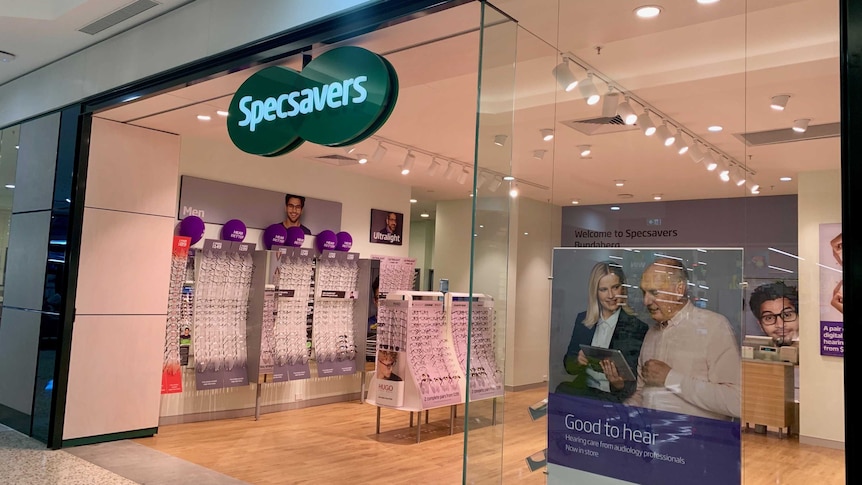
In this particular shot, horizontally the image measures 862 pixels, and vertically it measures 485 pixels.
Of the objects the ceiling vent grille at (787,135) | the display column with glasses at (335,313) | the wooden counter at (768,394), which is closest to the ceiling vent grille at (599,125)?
the ceiling vent grille at (787,135)

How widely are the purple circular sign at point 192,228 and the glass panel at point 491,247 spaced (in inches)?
180

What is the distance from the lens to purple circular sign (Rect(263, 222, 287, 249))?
7.58m

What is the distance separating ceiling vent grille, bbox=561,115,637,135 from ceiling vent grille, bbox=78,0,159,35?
132 inches

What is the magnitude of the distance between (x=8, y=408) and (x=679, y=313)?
242 inches

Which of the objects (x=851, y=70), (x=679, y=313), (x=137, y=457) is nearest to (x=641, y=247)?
(x=679, y=313)

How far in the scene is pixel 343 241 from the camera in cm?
846

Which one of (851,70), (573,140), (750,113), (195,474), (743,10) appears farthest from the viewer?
(195,474)

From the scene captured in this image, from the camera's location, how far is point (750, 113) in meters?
2.28

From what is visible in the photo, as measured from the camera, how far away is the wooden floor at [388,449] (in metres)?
2.12

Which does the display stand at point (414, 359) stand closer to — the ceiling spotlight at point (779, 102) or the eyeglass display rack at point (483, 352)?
the eyeglass display rack at point (483, 352)

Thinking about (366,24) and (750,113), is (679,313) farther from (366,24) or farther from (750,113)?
(366,24)

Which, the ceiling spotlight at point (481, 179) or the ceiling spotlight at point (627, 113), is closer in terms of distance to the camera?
the ceiling spotlight at point (627, 113)

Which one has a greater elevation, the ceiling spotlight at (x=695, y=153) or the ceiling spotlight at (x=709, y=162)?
the ceiling spotlight at (x=695, y=153)

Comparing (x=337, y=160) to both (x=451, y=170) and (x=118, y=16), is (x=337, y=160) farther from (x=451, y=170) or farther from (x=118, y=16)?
(x=118, y=16)
